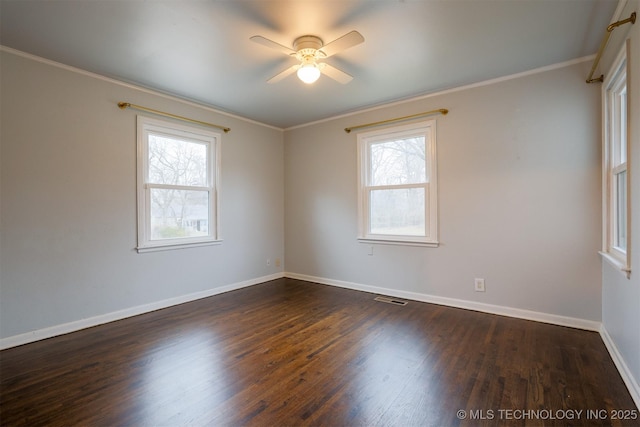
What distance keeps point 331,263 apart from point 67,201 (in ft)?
10.8

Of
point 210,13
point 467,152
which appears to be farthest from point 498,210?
point 210,13

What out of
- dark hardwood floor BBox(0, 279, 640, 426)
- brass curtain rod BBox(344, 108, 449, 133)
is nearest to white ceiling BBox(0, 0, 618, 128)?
brass curtain rod BBox(344, 108, 449, 133)

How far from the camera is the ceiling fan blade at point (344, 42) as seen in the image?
2.17 m

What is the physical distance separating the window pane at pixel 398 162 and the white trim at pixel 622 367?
2216mm

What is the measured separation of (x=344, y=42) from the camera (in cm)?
228

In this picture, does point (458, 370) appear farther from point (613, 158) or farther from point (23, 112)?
point (23, 112)

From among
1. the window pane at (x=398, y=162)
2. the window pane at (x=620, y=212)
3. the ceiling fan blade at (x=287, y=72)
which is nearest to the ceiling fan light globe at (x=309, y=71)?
the ceiling fan blade at (x=287, y=72)

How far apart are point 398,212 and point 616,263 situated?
2192 mm

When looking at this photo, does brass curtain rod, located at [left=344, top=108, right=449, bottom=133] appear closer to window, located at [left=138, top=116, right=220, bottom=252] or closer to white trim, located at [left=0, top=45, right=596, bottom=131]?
white trim, located at [left=0, top=45, right=596, bottom=131]

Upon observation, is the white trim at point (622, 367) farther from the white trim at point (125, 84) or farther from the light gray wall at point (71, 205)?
the white trim at point (125, 84)

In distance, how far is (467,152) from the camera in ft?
11.5

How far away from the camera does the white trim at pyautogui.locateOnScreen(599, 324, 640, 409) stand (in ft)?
5.99

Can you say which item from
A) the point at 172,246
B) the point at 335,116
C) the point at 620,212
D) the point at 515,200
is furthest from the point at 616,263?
the point at 172,246

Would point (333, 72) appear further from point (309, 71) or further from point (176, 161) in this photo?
point (176, 161)
